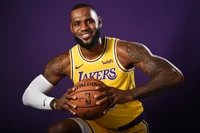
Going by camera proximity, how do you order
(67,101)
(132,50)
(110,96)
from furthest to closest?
(132,50), (67,101), (110,96)

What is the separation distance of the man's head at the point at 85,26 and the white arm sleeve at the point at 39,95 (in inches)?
15.5

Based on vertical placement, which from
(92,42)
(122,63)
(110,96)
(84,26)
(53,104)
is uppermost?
(84,26)

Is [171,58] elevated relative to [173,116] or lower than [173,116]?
elevated

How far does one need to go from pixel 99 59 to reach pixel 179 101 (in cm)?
126

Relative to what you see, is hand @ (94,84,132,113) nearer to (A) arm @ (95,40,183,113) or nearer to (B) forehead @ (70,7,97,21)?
(A) arm @ (95,40,183,113)

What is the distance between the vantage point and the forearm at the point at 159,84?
5.75 feet

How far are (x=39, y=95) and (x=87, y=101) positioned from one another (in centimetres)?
55

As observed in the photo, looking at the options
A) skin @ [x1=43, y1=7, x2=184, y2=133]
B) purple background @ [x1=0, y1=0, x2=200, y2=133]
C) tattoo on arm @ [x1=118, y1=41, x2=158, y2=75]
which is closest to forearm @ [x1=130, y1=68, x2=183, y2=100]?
skin @ [x1=43, y1=7, x2=184, y2=133]

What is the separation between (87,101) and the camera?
172 cm

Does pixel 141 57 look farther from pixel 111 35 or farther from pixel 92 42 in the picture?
pixel 111 35

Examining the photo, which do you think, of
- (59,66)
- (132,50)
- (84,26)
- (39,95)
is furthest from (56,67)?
(132,50)
